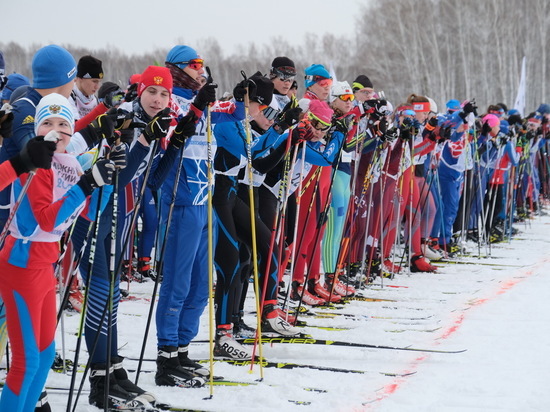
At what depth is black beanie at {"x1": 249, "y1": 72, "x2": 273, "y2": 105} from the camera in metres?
4.43

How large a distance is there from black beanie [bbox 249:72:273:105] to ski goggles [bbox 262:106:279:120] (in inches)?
10.3

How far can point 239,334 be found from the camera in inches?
200

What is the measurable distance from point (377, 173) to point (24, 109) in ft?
15.9

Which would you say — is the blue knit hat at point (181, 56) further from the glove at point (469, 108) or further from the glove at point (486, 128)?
the glove at point (486, 128)

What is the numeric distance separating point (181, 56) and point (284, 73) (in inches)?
56.5

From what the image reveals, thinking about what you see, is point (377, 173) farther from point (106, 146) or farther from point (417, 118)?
point (106, 146)

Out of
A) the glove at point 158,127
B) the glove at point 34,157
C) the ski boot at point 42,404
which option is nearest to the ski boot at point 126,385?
→ the ski boot at point 42,404

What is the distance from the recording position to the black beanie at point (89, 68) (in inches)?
236

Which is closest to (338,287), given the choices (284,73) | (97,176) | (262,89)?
(284,73)

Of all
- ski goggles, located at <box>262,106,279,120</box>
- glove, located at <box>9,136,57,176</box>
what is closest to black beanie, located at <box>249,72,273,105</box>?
ski goggles, located at <box>262,106,279,120</box>

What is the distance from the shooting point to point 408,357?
459 centimetres

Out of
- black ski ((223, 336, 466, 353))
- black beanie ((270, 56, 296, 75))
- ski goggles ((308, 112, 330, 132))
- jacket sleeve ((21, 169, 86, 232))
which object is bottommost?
black ski ((223, 336, 466, 353))

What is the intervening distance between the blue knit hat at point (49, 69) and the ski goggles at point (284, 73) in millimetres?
2291

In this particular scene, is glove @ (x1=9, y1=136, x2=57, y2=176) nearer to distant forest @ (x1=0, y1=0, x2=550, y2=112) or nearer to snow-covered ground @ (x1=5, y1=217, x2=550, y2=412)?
snow-covered ground @ (x1=5, y1=217, x2=550, y2=412)
